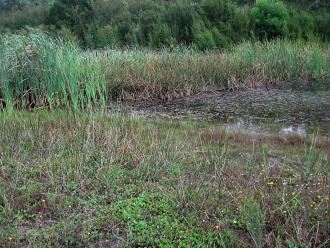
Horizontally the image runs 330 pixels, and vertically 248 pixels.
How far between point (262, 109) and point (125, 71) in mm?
2781

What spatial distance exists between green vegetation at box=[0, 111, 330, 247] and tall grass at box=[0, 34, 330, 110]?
1.29 metres

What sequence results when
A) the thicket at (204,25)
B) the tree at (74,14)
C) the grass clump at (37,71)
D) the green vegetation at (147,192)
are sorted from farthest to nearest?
the tree at (74,14) < the thicket at (204,25) < the grass clump at (37,71) < the green vegetation at (147,192)

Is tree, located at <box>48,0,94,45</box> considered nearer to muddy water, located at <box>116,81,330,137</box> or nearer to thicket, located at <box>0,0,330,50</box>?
thicket, located at <box>0,0,330,50</box>

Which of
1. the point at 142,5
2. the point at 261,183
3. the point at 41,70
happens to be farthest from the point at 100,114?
the point at 142,5

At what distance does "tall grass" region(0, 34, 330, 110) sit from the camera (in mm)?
6836

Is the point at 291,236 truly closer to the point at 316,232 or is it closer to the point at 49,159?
the point at 316,232

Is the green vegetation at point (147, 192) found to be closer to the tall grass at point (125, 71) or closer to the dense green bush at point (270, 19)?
the tall grass at point (125, 71)

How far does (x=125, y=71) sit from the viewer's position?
9172mm

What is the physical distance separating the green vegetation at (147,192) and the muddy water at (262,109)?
1.77 meters

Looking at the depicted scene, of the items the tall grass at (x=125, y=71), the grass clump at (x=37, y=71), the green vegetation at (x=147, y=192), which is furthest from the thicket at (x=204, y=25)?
the green vegetation at (x=147, y=192)

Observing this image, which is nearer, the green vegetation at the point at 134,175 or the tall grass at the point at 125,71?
the green vegetation at the point at 134,175

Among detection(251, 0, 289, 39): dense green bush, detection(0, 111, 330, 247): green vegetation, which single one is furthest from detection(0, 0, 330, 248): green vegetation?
detection(251, 0, 289, 39): dense green bush

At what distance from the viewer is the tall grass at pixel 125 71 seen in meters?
6.84

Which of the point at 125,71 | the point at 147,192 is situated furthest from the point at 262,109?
the point at 147,192
